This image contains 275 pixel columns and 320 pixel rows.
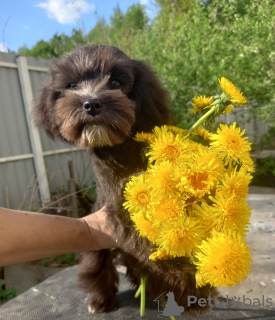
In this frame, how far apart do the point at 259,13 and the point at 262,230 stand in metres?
3.36

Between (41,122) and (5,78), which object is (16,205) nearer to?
(5,78)

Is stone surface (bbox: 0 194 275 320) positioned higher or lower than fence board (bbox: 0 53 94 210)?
lower

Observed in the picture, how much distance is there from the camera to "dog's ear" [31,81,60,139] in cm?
163

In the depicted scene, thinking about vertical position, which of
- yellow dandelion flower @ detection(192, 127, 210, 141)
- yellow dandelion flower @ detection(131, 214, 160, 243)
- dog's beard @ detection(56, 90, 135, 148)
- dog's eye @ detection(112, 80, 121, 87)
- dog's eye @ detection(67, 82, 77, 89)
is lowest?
yellow dandelion flower @ detection(131, 214, 160, 243)

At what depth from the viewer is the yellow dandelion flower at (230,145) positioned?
96 centimetres

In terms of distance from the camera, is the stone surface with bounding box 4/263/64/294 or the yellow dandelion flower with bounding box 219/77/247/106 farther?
the stone surface with bounding box 4/263/64/294

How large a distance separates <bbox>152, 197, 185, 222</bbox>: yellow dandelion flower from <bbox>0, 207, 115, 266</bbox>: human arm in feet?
1.97

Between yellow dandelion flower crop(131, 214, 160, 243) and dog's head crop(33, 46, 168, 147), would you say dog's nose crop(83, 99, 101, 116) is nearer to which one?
dog's head crop(33, 46, 168, 147)

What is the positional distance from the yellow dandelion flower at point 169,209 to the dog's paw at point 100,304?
128 centimetres

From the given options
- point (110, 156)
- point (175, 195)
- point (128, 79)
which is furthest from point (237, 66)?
point (175, 195)

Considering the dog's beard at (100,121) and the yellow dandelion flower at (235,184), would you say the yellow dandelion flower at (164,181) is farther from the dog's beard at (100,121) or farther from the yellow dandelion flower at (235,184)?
the dog's beard at (100,121)

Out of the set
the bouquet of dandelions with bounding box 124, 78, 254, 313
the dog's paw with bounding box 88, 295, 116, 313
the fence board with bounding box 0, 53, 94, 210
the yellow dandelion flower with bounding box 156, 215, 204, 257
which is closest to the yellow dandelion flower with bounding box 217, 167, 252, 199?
the bouquet of dandelions with bounding box 124, 78, 254, 313

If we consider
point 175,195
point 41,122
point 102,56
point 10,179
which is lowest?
point 10,179

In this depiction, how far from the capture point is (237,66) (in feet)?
16.3
